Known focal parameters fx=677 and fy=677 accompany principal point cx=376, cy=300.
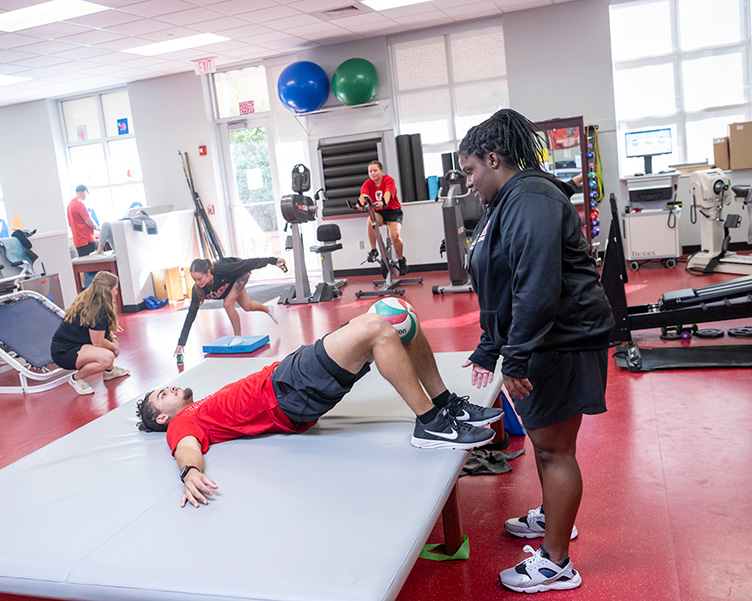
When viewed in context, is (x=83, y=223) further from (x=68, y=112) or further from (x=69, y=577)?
(x=69, y=577)

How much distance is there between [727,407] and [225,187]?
330 inches

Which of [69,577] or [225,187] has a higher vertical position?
[225,187]

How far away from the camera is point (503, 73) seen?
8.72 m

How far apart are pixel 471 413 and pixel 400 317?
479mm

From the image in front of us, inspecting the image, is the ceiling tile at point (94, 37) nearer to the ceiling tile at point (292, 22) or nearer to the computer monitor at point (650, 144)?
the ceiling tile at point (292, 22)

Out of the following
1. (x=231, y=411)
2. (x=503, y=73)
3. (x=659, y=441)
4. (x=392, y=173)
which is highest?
(x=503, y=73)

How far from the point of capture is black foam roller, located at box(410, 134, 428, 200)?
8.88 m

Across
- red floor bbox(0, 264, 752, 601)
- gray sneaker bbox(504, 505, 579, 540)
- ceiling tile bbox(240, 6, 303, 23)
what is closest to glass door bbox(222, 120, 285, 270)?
Result: ceiling tile bbox(240, 6, 303, 23)

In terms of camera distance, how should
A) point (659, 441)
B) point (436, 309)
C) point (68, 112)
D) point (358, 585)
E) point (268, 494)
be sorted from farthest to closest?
point (68, 112) → point (436, 309) → point (659, 441) → point (268, 494) → point (358, 585)

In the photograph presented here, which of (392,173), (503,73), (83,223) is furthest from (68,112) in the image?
(503,73)

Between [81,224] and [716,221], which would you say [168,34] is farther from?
[716,221]

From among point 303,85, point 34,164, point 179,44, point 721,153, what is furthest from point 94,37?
point 721,153

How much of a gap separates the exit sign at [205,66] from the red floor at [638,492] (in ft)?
17.6

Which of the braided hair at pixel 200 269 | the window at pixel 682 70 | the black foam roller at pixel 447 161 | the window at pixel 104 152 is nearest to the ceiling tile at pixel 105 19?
the braided hair at pixel 200 269
